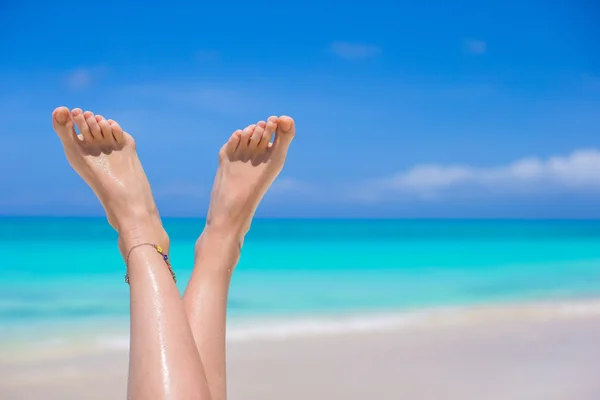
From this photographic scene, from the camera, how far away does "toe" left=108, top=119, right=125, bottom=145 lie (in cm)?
222

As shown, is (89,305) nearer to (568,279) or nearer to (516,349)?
(516,349)

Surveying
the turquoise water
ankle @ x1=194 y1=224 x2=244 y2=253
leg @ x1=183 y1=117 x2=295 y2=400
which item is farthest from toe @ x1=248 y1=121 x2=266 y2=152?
the turquoise water

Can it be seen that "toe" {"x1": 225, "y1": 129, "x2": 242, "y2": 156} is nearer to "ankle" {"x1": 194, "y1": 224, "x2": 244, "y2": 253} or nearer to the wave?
"ankle" {"x1": 194, "y1": 224, "x2": 244, "y2": 253}

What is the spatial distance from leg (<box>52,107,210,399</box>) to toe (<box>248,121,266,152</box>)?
0.41m

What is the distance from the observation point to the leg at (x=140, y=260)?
1.36 m

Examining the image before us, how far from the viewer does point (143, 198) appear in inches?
82.0

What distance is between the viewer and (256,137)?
2316 millimetres

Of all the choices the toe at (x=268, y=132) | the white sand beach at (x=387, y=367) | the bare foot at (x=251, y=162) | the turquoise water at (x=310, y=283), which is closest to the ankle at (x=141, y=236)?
the bare foot at (x=251, y=162)

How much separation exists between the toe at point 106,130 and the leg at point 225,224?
40 cm

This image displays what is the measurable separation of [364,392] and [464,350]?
80cm

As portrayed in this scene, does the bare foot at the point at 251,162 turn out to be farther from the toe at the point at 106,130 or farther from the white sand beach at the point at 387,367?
the white sand beach at the point at 387,367

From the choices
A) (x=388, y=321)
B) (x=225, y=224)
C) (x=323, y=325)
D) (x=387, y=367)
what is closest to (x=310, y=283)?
(x=388, y=321)

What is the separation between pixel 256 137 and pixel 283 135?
10 centimetres

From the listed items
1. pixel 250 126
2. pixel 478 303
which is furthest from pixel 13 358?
A: pixel 478 303
